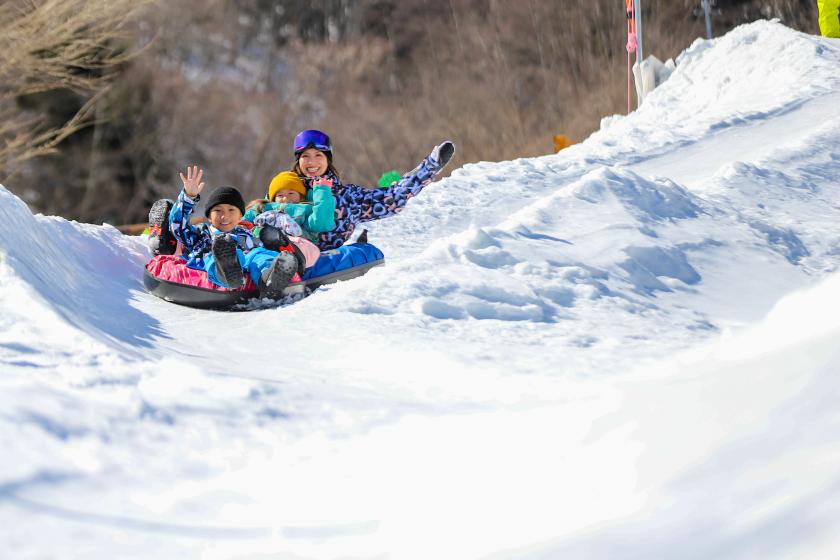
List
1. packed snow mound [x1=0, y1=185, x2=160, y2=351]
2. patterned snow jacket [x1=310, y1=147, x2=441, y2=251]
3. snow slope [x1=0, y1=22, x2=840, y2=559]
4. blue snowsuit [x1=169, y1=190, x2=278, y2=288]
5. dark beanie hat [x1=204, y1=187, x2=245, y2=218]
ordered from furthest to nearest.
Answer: patterned snow jacket [x1=310, y1=147, x2=441, y2=251]
dark beanie hat [x1=204, y1=187, x2=245, y2=218]
blue snowsuit [x1=169, y1=190, x2=278, y2=288]
packed snow mound [x1=0, y1=185, x2=160, y2=351]
snow slope [x1=0, y1=22, x2=840, y2=559]

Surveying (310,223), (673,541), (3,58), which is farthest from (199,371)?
(3,58)

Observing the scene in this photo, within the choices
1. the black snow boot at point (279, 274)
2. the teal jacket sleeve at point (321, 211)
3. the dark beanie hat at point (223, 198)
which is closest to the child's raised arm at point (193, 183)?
the dark beanie hat at point (223, 198)

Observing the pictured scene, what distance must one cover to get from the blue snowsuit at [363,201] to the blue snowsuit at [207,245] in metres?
Result: 0.80

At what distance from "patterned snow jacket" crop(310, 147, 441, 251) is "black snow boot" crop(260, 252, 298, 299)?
1.12m

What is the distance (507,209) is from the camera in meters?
8.28

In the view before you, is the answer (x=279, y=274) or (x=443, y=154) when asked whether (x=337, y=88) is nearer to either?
(x=443, y=154)

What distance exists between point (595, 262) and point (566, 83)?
1567cm

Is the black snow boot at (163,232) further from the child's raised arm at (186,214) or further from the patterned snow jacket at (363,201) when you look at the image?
the patterned snow jacket at (363,201)

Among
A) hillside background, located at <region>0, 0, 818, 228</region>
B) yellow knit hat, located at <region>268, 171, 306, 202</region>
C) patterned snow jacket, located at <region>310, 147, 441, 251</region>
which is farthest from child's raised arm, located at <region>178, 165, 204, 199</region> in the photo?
hillside background, located at <region>0, 0, 818, 228</region>

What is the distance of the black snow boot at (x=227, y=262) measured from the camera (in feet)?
17.6

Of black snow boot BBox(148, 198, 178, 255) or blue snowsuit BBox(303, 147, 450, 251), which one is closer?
black snow boot BBox(148, 198, 178, 255)

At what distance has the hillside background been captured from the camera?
1886cm

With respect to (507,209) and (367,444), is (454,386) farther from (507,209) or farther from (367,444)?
(507,209)

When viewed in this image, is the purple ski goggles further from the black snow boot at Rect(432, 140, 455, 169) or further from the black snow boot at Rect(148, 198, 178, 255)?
the black snow boot at Rect(148, 198, 178, 255)
